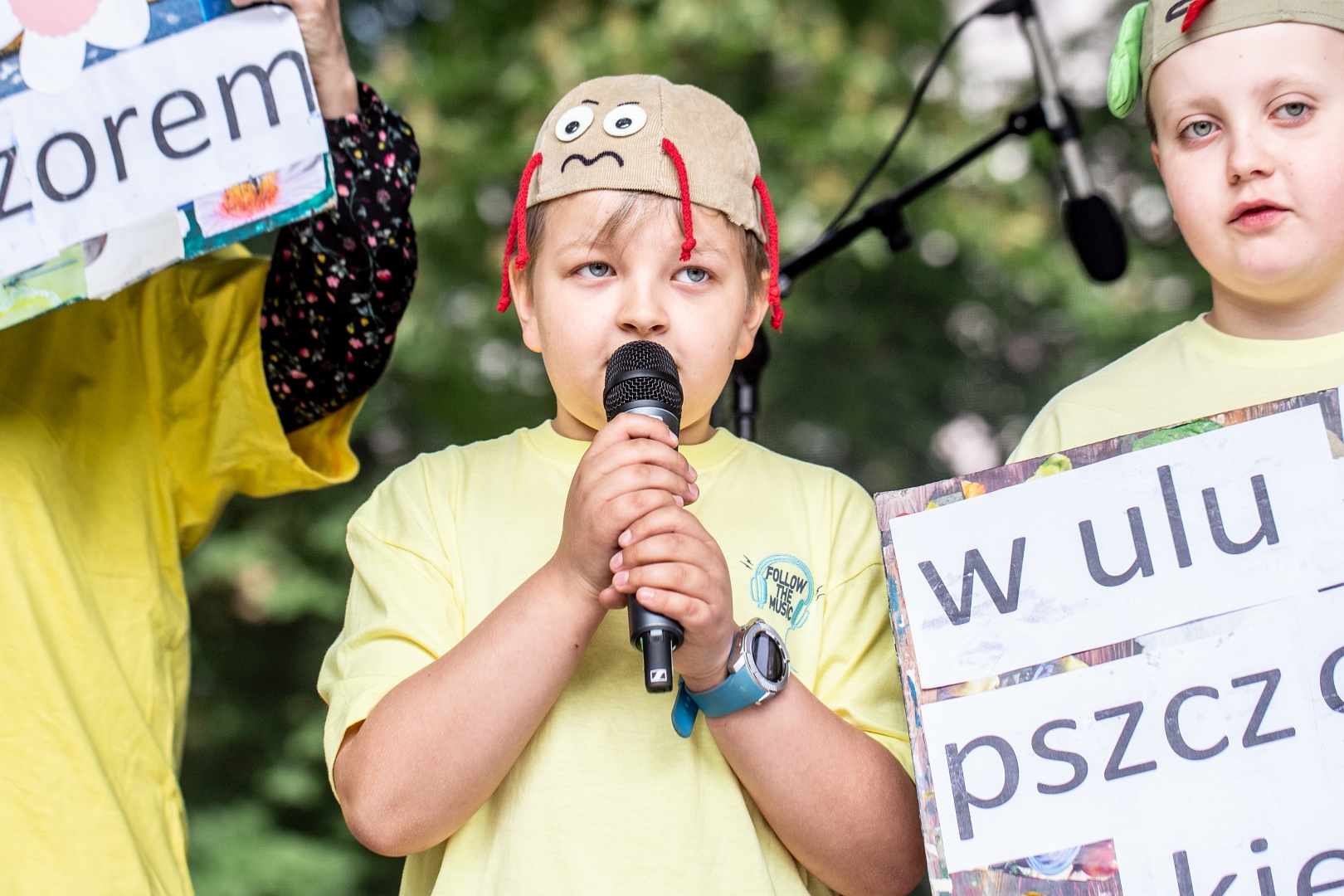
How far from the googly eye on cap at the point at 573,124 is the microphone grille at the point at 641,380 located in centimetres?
31

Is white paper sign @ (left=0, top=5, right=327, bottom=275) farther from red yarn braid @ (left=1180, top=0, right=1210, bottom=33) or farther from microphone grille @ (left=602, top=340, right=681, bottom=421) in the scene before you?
red yarn braid @ (left=1180, top=0, right=1210, bottom=33)

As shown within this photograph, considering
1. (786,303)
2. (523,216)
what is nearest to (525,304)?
(523,216)

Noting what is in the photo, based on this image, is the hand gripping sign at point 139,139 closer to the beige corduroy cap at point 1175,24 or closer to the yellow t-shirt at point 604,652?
the yellow t-shirt at point 604,652

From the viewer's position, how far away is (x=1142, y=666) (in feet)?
3.88

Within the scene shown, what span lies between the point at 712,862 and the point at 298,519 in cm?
305

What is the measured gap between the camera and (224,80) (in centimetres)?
137

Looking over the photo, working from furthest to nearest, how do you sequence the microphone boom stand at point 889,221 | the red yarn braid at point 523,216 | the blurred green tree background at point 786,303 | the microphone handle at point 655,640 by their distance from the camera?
1. the blurred green tree background at point 786,303
2. the microphone boom stand at point 889,221
3. the red yarn braid at point 523,216
4. the microphone handle at point 655,640

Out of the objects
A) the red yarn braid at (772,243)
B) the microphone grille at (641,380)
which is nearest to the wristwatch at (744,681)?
the microphone grille at (641,380)

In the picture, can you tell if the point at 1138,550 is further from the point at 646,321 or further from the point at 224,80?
the point at 224,80

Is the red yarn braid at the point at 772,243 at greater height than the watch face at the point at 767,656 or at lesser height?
greater

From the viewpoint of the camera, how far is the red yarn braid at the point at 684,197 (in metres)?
1.37

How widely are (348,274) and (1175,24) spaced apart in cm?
103

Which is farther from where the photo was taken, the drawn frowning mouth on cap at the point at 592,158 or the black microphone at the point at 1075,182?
the black microphone at the point at 1075,182

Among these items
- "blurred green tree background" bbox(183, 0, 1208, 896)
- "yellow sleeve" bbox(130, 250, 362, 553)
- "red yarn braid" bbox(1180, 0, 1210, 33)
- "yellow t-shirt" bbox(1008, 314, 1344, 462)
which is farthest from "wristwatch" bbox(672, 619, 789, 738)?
"blurred green tree background" bbox(183, 0, 1208, 896)
